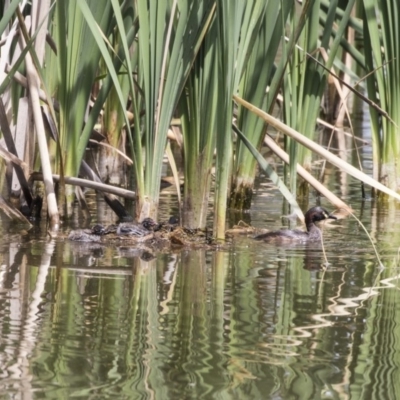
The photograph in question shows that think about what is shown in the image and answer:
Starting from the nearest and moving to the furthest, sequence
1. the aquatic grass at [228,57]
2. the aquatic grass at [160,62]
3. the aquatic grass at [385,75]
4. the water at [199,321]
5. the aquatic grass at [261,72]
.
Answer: the water at [199,321] → the aquatic grass at [228,57] → the aquatic grass at [160,62] → the aquatic grass at [261,72] → the aquatic grass at [385,75]

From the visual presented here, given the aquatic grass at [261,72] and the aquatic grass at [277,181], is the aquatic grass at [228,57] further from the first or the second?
the aquatic grass at [261,72]

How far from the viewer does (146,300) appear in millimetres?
5703

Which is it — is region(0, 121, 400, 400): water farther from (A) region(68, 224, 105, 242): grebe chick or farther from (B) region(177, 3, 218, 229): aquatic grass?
(B) region(177, 3, 218, 229): aquatic grass

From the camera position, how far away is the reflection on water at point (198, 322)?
4.24 m

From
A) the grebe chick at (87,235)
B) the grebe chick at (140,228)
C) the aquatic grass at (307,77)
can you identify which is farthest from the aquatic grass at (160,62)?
the aquatic grass at (307,77)

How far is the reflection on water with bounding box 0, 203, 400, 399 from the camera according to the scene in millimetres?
4238

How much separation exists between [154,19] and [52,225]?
176 centimetres

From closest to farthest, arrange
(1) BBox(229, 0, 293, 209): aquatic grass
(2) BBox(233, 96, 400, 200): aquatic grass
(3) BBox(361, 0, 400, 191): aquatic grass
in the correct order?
1. (2) BBox(233, 96, 400, 200): aquatic grass
2. (1) BBox(229, 0, 293, 209): aquatic grass
3. (3) BBox(361, 0, 400, 191): aquatic grass

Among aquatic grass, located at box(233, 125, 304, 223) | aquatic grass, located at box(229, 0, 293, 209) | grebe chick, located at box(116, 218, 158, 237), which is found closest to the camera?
aquatic grass, located at box(233, 125, 304, 223)

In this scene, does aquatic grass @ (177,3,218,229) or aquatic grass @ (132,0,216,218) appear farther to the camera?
aquatic grass @ (177,3,218,229)

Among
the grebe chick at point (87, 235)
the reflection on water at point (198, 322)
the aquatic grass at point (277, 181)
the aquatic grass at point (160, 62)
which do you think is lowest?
A: the reflection on water at point (198, 322)

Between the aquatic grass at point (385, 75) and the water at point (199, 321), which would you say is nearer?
the water at point (199, 321)

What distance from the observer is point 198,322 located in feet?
17.1

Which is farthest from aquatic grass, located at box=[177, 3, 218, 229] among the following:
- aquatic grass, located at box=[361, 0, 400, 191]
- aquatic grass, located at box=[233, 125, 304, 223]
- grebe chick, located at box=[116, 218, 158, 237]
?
aquatic grass, located at box=[361, 0, 400, 191]
